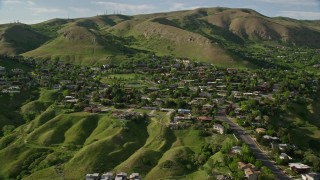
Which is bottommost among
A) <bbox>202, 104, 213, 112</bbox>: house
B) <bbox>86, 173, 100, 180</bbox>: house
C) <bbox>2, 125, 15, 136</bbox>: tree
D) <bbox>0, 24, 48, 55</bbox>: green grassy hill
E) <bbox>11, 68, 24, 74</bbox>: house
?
<bbox>86, 173, 100, 180</bbox>: house

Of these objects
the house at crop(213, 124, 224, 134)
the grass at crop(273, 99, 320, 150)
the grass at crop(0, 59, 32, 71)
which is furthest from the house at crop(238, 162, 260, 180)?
the grass at crop(0, 59, 32, 71)

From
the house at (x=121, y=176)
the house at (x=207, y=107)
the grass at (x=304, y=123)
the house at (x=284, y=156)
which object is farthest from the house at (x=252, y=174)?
the house at (x=207, y=107)

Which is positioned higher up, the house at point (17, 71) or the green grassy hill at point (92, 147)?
the house at point (17, 71)

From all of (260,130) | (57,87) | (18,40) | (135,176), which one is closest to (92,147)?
(135,176)

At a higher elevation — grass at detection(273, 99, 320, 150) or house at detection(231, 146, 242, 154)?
house at detection(231, 146, 242, 154)

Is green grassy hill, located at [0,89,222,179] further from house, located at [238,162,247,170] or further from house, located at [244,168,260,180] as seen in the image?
house, located at [244,168,260,180]

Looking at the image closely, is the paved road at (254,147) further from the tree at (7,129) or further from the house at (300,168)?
the tree at (7,129)

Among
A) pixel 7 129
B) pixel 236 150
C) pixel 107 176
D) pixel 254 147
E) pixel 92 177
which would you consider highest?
pixel 236 150

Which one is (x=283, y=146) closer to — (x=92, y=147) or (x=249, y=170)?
(x=249, y=170)

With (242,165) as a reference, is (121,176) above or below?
below
